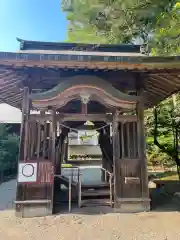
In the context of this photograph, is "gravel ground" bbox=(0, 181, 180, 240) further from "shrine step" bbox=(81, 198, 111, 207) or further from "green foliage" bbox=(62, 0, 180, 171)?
"green foliage" bbox=(62, 0, 180, 171)

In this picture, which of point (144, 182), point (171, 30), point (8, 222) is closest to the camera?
point (8, 222)

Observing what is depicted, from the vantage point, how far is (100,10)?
562 inches

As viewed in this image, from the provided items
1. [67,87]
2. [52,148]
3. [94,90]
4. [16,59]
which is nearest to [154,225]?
[52,148]

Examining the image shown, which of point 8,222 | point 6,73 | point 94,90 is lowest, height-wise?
point 8,222

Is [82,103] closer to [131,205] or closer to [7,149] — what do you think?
[131,205]

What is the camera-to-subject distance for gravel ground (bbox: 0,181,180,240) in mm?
4023

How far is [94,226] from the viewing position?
4.48 metres

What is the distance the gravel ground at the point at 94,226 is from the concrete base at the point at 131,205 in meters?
0.22

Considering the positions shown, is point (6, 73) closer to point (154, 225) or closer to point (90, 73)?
point (90, 73)

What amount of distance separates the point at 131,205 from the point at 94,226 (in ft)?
4.58

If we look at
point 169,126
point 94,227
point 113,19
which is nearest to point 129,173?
point 94,227

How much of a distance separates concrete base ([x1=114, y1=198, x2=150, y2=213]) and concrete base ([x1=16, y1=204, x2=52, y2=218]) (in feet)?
5.71

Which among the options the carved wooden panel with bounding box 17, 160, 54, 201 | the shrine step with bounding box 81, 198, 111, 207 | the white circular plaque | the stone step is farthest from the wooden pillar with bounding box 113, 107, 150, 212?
the white circular plaque

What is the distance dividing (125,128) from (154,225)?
246 cm
